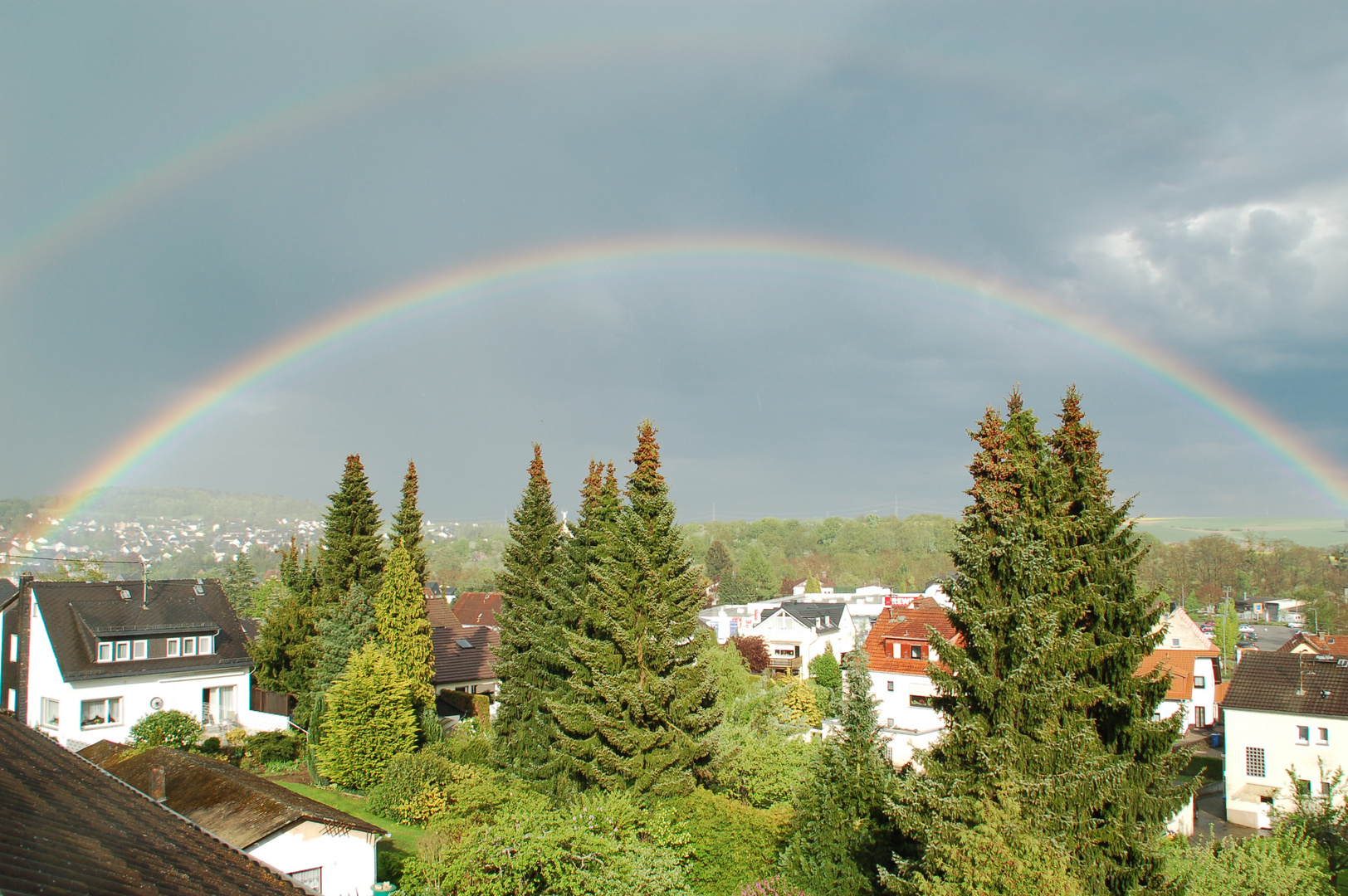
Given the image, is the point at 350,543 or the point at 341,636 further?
the point at 350,543

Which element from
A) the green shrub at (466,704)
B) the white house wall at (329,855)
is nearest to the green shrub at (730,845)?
the white house wall at (329,855)

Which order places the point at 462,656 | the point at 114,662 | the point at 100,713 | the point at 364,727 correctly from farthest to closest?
the point at 462,656, the point at 114,662, the point at 100,713, the point at 364,727

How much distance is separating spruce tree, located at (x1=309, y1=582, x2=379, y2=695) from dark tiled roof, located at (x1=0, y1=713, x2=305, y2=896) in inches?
879

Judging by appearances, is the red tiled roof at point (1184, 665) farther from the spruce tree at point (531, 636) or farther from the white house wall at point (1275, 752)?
the spruce tree at point (531, 636)

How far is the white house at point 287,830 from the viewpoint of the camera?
1702cm

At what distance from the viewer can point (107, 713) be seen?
111 feet

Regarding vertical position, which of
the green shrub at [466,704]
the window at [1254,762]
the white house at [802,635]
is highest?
the green shrub at [466,704]

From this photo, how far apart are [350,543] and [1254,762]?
133 feet

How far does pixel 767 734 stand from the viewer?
30828 mm

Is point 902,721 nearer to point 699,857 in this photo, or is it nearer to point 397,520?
point 699,857

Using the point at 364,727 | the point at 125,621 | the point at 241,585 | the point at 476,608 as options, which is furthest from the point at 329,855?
the point at 241,585

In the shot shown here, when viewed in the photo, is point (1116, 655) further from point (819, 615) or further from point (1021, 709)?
point (819, 615)

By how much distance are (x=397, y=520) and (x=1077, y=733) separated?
118 ft

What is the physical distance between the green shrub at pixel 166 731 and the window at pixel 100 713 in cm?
305
